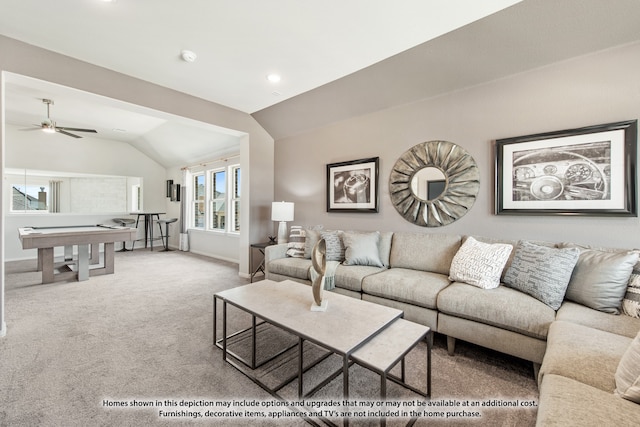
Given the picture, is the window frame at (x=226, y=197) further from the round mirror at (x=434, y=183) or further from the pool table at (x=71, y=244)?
the round mirror at (x=434, y=183)

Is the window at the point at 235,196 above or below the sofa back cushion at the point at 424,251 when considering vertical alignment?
above

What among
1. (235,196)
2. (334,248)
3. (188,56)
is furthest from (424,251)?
(235,196)

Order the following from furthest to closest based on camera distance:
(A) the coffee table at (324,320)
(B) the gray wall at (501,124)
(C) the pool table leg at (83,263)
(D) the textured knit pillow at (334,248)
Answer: (C) the pool table leg at (83,263), (D) the textured knit pillow at (334,248), (B) the gray wall at (501,124), (A) the coffee table at (324,320)

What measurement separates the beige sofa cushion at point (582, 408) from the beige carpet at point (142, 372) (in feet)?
1.96

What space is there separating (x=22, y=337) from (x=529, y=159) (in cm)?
476

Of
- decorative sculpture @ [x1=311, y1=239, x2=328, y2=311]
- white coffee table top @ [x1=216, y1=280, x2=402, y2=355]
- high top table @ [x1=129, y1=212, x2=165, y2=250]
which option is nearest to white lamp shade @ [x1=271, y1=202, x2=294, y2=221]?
white coffee table top @ [x1=216, y1=280, x2=402, y2=355]

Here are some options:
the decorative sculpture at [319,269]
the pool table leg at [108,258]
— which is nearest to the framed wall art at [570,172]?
the decorative sculpture at [319,269]

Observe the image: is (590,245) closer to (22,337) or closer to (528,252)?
(528,252)

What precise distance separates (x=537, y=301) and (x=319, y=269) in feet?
5.06

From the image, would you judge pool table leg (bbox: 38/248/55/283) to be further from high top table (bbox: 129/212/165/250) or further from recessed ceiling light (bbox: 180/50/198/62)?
recessed ceiling light (bbox: 180/50/198/62)

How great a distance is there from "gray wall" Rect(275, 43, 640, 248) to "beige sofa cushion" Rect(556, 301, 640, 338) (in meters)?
0.78

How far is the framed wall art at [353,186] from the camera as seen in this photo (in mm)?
3529

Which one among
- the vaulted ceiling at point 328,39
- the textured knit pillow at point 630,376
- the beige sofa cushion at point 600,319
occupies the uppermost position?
the vaulted ceiling at point 328,39

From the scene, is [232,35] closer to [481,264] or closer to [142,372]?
[142,372]
